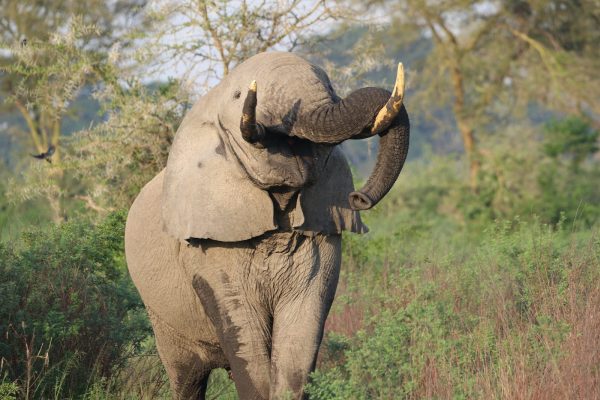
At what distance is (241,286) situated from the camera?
4992 mm

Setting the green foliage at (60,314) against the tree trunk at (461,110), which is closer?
the green foliage at (60,314)

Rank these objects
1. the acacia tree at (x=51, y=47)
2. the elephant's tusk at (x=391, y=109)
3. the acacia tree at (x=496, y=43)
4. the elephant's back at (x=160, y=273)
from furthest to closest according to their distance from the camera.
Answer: the acacia tree at (x=496, y=43), the acacia tree at (x=51, y=47), the elephant's back at (x=160, y=273), the elephant's tusk at (x=391, y=109)

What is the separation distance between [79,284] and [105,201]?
378cm

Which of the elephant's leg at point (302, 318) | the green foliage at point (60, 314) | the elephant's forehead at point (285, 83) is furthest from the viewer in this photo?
the green foliage at point (60, 314)

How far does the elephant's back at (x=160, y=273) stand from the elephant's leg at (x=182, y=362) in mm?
73

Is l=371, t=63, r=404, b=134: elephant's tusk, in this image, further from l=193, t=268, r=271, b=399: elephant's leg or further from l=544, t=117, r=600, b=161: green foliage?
l=544, t=117, r=600, b=161: green foliage

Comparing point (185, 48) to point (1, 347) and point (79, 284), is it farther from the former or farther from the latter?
point (1, 347)

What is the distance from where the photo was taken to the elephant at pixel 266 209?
460 cm

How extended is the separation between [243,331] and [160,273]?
32.5 inches

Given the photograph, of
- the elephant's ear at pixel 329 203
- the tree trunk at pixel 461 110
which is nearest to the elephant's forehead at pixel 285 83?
the elephant's ear at pixel 329 203

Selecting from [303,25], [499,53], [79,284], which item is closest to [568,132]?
[499,53]

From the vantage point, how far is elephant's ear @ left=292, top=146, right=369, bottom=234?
16.2 feet

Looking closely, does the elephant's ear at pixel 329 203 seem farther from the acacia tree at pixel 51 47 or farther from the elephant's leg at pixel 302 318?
the acacia tree at pixel 51 47

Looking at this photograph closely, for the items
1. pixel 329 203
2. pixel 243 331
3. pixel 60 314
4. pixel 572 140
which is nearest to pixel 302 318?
pixel 243 331
